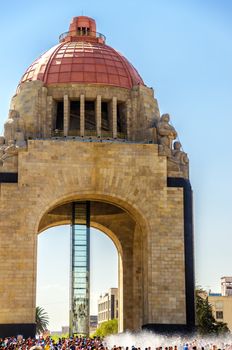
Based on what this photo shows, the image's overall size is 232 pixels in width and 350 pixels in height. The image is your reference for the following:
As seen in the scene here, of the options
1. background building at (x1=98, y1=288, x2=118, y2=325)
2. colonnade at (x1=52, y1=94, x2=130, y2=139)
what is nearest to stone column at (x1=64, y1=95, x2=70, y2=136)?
colonnade at (x1=52, y1=94, x2=130, y2=139)

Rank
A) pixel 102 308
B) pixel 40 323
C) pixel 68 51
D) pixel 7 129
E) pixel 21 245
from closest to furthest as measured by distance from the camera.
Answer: pixel 21 245
pixel 7 129
pixel 68 51
pixel 40 323
pixel 102 308

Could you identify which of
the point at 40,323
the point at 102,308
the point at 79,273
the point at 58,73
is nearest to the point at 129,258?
the point at 79,273

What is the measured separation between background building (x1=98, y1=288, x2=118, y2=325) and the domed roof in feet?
191

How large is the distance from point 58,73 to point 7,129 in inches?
166

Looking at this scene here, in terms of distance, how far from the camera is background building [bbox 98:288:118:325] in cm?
10156

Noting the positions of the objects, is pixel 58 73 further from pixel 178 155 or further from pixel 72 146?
pixel 178 155

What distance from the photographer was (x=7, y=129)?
3950 centimetres

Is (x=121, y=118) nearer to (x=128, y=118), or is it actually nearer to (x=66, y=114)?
(x=128, y=118)

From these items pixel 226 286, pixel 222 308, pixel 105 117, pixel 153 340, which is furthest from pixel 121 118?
pixel 226 286

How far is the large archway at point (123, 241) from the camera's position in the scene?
1655 inches

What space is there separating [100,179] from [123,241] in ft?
19.9

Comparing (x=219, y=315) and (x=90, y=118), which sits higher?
(x=90, y=118)

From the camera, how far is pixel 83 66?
41.5 m

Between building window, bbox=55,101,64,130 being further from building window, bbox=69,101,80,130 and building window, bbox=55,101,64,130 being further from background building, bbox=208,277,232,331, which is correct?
background building, bbox=208,277,232,331
